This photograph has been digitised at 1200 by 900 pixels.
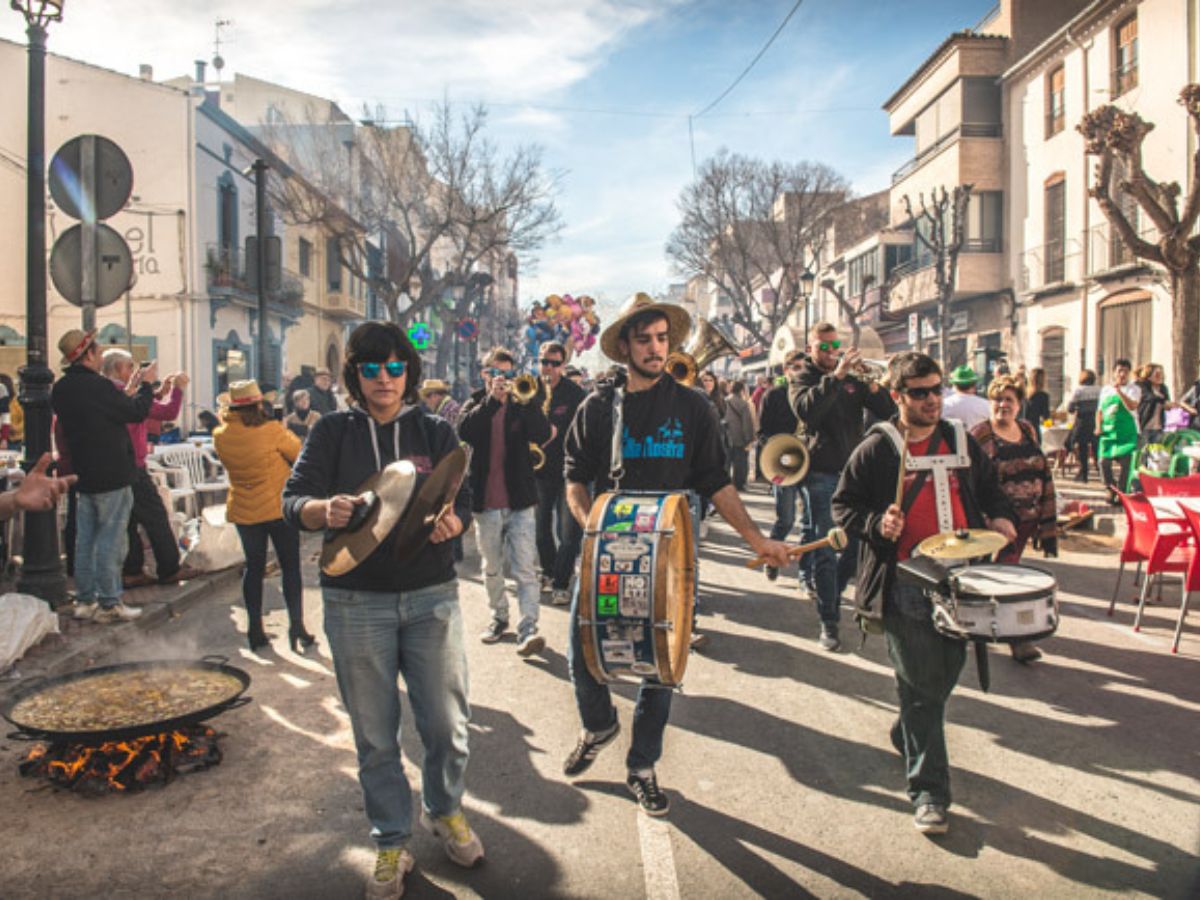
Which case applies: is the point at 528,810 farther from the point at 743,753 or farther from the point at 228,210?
the point at 228,210

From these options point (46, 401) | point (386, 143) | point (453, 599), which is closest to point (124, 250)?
point (46, 401)

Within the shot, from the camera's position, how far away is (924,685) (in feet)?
12.0

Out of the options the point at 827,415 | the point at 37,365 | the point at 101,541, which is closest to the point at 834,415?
the point at 827,415

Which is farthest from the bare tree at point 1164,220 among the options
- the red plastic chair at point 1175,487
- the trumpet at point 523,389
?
the trumpet at point 523,389

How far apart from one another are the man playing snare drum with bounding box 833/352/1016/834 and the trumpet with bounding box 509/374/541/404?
10.9 ft

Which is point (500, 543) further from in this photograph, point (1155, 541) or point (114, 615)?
point (1155, 541)

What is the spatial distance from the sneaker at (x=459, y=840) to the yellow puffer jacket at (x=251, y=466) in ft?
11.0

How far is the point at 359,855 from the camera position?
3477 mm

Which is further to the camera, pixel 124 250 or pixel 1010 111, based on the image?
pixel 1010 111

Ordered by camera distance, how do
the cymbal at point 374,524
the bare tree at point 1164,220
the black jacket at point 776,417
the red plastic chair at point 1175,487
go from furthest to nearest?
the bare tree at point 1164,220, the black jacket at point 776,417, the red plastic chair at point 1175,487, the cymbal at point 374,524

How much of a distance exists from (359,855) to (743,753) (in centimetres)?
189

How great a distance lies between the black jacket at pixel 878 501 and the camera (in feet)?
12.6

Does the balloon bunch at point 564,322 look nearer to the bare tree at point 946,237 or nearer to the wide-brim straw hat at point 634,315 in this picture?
the bare tree at point 946,237

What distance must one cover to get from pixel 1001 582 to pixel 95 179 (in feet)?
22.7
